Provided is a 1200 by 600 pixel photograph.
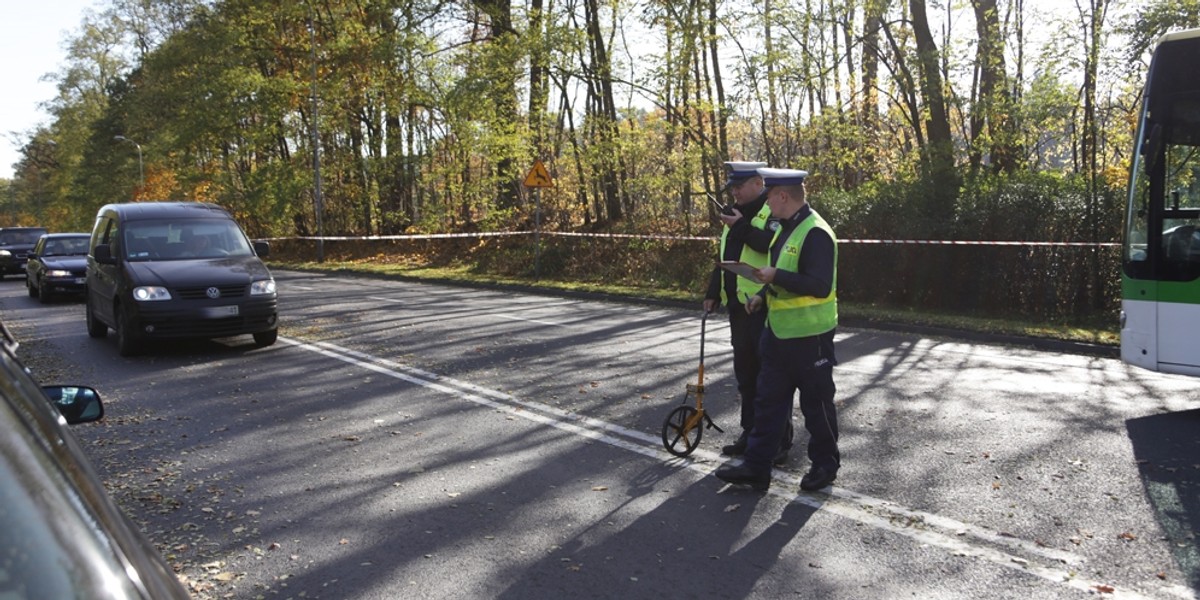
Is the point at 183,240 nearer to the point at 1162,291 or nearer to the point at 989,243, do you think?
the point at 1162,291

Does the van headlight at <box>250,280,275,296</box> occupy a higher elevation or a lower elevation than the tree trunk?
lower

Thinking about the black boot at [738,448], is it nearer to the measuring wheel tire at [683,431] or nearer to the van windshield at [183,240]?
the measuring wheel tire at [683,431]

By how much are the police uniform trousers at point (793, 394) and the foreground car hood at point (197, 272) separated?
794 centimetres

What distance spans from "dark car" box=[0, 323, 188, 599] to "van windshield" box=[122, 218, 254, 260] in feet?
36.8

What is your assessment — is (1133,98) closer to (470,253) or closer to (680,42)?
(680,42)

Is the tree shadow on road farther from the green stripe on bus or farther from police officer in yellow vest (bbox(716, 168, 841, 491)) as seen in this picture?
police officer in yellow vest (bbox(716, 168, 841, 491))

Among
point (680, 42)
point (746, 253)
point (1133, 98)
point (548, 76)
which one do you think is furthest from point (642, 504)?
point (548, 76)

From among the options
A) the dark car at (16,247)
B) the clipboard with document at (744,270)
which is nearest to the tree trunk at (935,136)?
the clipboard with document at (744,270)

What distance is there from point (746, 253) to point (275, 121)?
3706cm

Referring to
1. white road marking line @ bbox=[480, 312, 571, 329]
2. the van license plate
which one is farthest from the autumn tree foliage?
the van license plate

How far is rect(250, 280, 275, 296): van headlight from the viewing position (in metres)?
11.5

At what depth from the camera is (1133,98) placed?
15.6 m

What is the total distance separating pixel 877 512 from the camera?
5.23m

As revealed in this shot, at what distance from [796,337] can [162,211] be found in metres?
10.0
